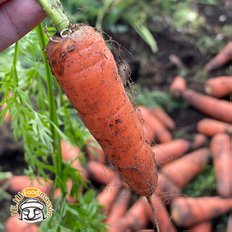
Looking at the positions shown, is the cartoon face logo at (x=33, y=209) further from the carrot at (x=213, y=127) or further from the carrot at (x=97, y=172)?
the carrot at (x=213, y=127)

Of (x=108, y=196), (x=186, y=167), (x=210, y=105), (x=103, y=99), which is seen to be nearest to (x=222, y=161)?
(x=186, y=167)

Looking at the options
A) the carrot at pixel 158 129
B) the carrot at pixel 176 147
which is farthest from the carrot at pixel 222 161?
the carrot at pixel 158 129

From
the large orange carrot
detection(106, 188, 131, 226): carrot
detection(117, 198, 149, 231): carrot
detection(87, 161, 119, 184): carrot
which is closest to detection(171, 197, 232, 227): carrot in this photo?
detection(117, 198, 149, 231): carrot

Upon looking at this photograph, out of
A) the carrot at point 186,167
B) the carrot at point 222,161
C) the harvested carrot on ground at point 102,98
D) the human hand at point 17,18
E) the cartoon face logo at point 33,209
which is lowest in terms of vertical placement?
the carrot at point 222,161

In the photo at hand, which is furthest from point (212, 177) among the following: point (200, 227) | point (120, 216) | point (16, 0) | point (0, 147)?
point (16, 0)

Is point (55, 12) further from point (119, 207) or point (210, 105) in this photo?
point (210, 105)

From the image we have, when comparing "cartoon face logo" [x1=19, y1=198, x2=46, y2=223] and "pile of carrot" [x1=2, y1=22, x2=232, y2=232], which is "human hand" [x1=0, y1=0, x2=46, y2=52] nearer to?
"pile of carrot" [x1=2, y1=22, x2=232, y2=232]
